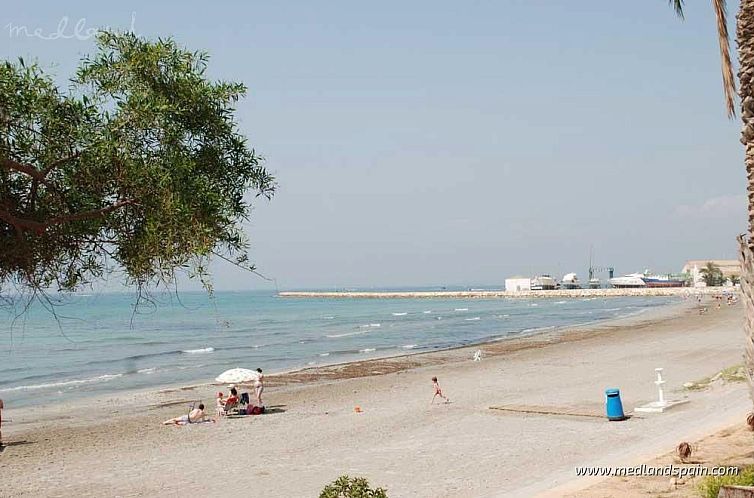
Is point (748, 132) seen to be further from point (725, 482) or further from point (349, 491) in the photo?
point (349, 491)

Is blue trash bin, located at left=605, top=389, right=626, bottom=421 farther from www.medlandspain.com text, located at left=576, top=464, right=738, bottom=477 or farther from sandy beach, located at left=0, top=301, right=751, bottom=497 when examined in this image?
www.medlandspain.com text, located at left=576, top=464, right=738, bottom=477

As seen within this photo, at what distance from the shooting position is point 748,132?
26.6 ft

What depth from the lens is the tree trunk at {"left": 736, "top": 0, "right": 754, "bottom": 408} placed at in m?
8.12

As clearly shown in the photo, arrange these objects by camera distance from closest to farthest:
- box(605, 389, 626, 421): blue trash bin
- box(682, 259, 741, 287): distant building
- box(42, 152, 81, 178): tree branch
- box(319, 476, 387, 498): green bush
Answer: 1. box(42, 152, 81, 178): tree branch
2. box(319, 476, 387, 498): green bush
3. box(605, 389, 626, 421): blue trash bin
4. box(682, 259, 741, 287): distant building

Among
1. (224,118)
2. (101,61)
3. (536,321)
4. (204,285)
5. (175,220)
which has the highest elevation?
(101,61)

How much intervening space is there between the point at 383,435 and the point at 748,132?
12051mm

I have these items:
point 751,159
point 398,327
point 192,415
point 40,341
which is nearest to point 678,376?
point 192,415

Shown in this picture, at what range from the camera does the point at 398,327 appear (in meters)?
74.2

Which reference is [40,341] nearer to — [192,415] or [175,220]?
[192,415]

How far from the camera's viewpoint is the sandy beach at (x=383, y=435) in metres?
13.6

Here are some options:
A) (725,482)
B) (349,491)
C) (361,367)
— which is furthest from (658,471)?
(361,367)

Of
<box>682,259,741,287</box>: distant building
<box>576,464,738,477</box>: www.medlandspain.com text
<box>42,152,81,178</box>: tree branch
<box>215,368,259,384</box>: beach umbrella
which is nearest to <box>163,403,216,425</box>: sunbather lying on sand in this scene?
<box>215,368,259,384</box>: beach umbrella

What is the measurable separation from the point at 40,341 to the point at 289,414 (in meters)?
53.9

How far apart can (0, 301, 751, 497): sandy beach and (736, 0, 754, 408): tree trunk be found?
3.52 m
